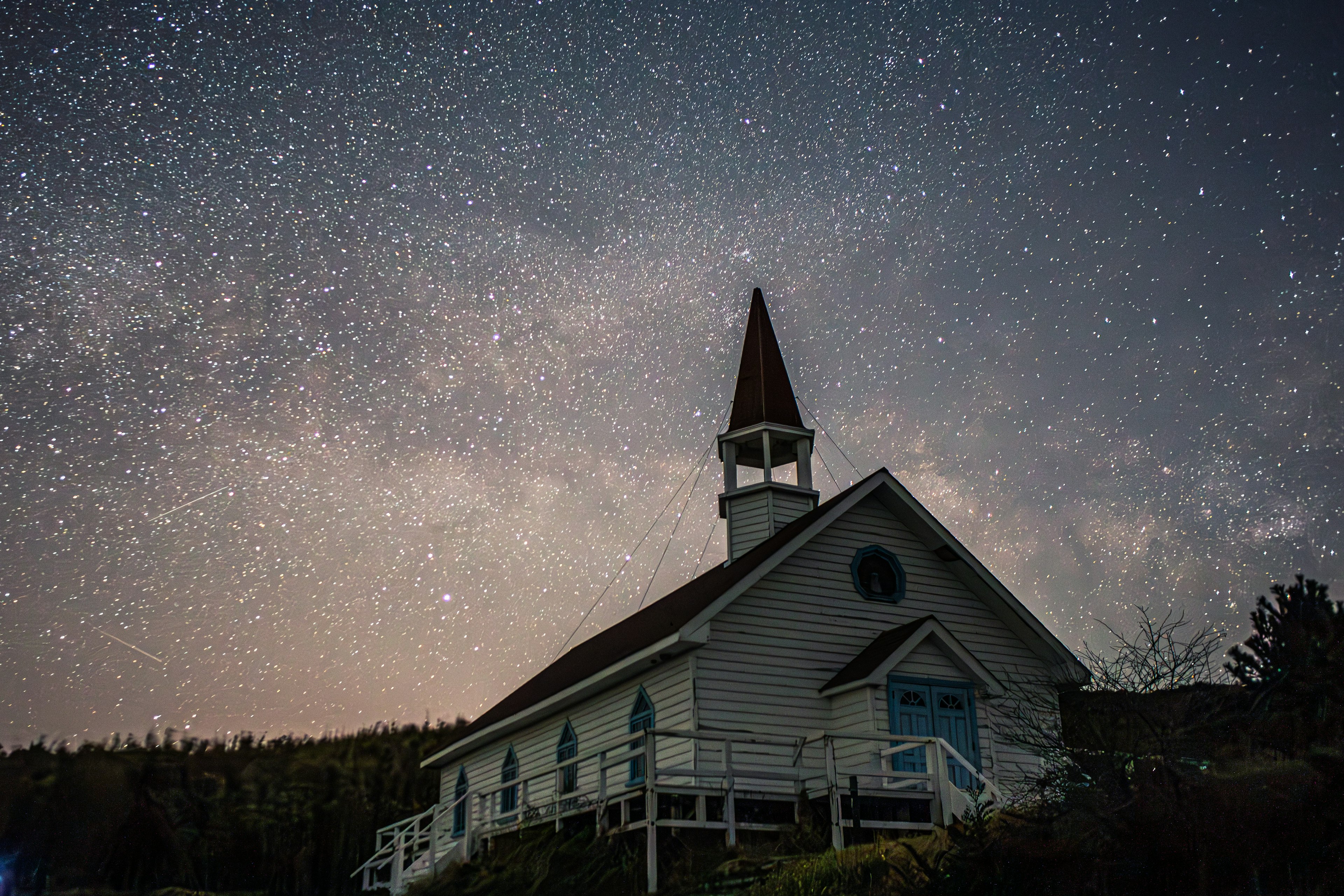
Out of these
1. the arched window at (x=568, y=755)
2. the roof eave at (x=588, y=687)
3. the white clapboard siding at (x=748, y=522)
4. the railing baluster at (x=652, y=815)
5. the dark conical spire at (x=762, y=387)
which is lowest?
the railing baluster at (x=652, y=815)

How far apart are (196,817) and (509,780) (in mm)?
15187

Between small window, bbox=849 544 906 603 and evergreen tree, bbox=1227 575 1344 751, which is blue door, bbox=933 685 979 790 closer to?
small window, bbox=849 544 906 603

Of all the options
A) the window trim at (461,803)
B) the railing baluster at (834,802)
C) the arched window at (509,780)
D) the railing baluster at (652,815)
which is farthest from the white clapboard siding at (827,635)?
the window trim at (461,803)

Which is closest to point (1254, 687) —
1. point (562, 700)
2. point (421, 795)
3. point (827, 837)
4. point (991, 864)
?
point (991, 864)

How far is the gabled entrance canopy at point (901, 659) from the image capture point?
735 inches

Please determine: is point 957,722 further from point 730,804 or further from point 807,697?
point 730,804

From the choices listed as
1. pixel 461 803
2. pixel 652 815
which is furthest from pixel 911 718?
pixel 461 803

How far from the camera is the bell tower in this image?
2456 cm

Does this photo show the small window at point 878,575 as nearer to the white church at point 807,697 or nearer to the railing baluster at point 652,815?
the white church at point 807,697

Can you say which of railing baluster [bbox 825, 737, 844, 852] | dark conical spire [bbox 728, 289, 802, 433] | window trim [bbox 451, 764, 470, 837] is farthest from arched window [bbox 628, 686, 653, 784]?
window trim [bbox 451, 764, 470, 837]

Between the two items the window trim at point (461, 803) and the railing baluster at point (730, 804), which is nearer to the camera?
the railing baluster at point (730, 804)

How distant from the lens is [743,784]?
18219 mm

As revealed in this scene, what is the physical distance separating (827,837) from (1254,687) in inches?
247

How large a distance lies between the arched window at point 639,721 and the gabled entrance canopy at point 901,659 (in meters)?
3.02
